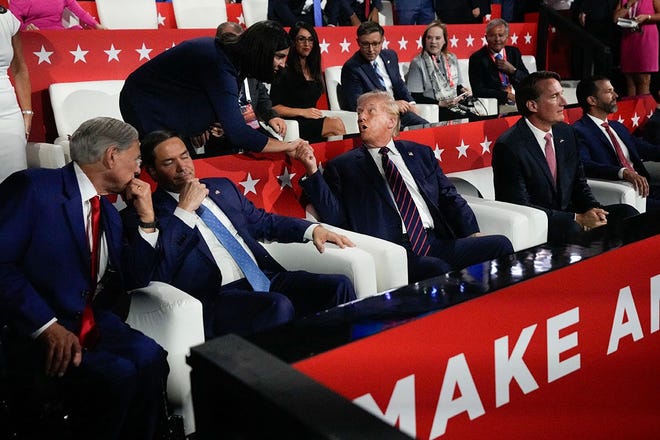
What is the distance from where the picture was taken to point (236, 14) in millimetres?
6152

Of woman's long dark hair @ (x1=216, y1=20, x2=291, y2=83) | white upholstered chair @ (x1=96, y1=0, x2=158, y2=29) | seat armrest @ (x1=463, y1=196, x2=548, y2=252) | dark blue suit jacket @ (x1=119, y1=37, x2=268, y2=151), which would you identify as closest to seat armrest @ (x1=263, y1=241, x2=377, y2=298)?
dark blue suit jacket @ (x1=119, y1=37, x2=268, y2=151)

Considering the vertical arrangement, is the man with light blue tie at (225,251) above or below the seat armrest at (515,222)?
above

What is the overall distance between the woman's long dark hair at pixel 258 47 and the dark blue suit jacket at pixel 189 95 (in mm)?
45

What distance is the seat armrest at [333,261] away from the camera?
2.68 m

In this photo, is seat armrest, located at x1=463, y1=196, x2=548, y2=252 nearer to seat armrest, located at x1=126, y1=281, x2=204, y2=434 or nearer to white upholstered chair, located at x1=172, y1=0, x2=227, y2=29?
seat armrest, located at x1=126, y1=281, x2=204, y2=434

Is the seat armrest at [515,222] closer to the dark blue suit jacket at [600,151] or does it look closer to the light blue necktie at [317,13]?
the dark blue suit jacket at [600,151]

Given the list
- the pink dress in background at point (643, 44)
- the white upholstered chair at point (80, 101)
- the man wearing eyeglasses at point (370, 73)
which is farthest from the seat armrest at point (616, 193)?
the pink dress in background at point (643, 44)

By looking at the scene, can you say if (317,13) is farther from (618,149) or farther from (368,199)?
(368,199)

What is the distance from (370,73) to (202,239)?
292 cm

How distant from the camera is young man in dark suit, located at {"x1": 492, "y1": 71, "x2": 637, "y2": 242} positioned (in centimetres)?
356

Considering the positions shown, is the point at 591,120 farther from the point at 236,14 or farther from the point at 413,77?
the point at 236,14

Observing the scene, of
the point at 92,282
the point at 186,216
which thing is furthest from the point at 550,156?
the point at 92,282

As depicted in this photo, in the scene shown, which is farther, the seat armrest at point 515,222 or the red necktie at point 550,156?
the red necktie at point 550,156

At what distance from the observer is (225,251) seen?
2699mm
